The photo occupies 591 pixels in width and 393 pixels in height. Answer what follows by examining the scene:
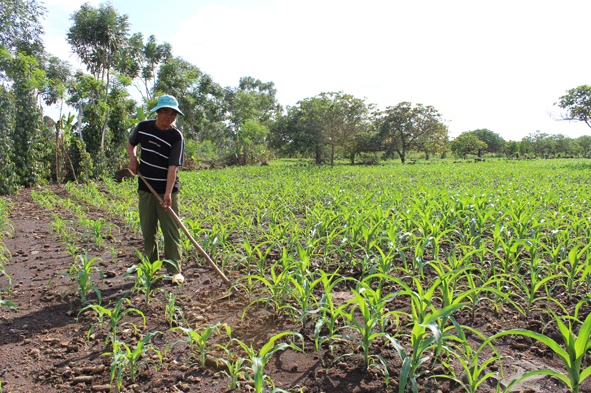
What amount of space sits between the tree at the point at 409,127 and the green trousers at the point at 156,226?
30745mm

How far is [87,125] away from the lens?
45.1ft

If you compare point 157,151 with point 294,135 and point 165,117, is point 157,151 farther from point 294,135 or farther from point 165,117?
point 294,135

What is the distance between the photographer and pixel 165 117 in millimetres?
3053

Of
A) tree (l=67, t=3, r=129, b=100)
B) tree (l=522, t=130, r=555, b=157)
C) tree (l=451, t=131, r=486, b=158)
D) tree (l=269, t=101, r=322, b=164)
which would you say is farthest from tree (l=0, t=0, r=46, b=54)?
tree (l=522, t=130, r=555, b=157)

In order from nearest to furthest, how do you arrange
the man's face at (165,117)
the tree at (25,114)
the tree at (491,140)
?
1. the man's face at (165,117)
2. the tree at (25,114)
3. the tree at (491,140)

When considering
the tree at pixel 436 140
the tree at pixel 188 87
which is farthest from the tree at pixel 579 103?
the tree at pixel 188 87

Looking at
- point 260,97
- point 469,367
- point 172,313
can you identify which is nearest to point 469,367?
point 469,367

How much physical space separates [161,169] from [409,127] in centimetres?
3236

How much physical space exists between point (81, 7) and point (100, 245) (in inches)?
778

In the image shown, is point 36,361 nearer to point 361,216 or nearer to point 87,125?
point 361,216

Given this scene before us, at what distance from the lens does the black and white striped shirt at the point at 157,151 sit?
3111mm

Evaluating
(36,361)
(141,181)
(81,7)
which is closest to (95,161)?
(81,7)

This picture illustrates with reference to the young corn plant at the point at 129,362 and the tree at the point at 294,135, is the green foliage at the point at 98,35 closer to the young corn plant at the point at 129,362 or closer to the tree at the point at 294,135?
the tree at the point at 294,135

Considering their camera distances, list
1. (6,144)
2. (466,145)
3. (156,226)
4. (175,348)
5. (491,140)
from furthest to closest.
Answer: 1. (491,140)
2. (466,145)
3. (6,144)
4. (156,226)
5. (175,348)
